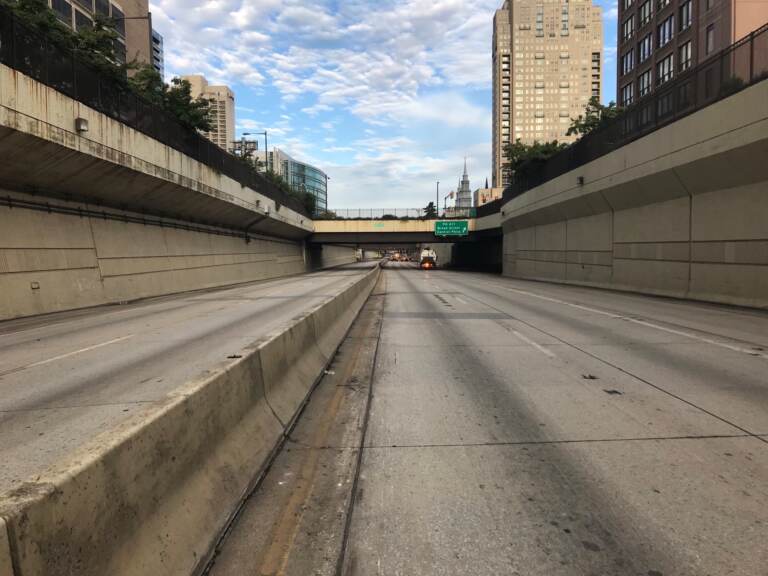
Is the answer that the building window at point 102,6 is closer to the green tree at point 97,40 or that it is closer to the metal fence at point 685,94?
the green tree at point 97,40

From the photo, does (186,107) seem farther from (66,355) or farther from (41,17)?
(66,355)

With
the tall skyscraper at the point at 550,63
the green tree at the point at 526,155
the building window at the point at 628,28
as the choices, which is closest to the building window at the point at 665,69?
the building window at the point at 628,28

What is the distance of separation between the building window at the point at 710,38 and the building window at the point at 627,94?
1479 cm

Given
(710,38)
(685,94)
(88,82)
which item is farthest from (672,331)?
(710,38)

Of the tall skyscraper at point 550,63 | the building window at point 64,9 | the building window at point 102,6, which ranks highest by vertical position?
the tall skyscraper at point 550,63

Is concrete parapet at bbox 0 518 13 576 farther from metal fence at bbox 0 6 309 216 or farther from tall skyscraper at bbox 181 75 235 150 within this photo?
tall skyscraper at bbox 181 75 235 150

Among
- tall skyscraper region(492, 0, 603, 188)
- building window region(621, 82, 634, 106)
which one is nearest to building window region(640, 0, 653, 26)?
building window region(621, 82, 634, 106)

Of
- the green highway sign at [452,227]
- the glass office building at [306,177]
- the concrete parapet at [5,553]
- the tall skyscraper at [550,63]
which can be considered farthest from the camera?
the tall skyscraper at [550,63]

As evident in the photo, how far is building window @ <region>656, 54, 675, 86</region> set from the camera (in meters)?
51.4

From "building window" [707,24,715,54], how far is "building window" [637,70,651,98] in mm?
10477

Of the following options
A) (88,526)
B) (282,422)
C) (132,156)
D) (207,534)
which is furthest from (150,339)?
(132,156)

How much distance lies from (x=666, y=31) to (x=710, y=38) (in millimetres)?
8605

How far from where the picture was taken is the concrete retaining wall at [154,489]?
2.07 m

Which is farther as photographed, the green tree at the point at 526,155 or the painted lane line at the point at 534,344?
the green tree at the point at 526,155
